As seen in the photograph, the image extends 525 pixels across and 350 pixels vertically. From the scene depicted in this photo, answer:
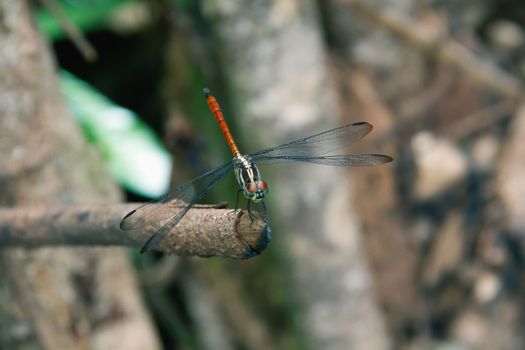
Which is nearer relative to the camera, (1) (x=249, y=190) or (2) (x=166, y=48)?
(1) (x=249, y=190)

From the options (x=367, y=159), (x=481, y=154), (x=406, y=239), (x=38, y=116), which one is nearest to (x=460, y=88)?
(x=481, y=154)

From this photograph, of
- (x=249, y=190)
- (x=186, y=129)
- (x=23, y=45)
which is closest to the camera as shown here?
(x=249, y=190)

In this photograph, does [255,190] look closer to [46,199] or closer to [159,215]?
[159,215]

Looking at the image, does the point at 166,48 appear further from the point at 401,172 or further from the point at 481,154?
the point at 481,154

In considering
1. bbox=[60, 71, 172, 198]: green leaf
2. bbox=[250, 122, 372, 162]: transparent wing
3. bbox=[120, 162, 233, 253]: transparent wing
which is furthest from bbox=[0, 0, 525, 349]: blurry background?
bbox=[120, 162, 233, 253]: transparent wing

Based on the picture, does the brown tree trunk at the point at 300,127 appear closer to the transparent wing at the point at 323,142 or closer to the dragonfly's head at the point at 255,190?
the transparent wing at the point at 323,142

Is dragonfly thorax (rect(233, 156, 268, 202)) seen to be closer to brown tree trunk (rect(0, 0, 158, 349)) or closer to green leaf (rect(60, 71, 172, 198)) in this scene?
brown tree trunk (rect(0, 0, 158, 349))
